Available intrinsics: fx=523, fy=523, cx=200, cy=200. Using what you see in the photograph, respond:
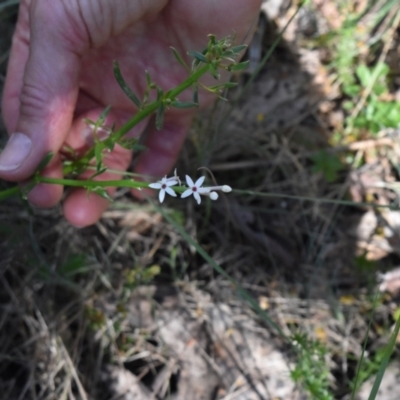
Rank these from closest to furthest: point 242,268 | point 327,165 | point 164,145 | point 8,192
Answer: point 8,192 → point 164,145 → point 242,268 → point 327,165

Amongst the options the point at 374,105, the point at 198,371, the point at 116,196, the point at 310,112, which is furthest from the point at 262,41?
the point at 198,371

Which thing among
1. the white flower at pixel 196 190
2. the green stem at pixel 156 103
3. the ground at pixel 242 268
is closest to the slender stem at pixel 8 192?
the green stem at pixel 156 103

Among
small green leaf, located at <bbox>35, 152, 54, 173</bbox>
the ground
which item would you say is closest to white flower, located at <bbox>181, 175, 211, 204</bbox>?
small green leaf, located at <bbox>35, 152, 54, 173</bbox>

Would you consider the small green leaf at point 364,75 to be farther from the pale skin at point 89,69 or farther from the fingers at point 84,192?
the fingers at point 84,192

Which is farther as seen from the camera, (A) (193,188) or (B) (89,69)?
(B) (89,69)

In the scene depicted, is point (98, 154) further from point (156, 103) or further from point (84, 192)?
point (84, 192)

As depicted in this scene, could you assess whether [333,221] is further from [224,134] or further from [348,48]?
[348,48]

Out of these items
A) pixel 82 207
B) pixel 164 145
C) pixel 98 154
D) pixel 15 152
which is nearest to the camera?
pixel 98 154

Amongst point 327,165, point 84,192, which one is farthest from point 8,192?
point 327,165
